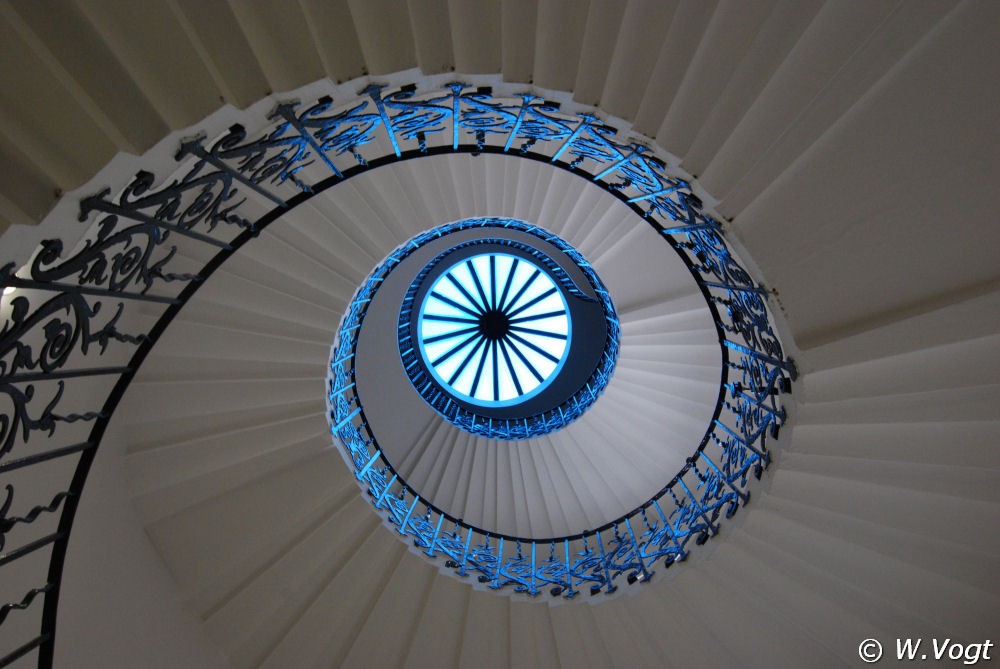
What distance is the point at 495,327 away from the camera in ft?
40.8

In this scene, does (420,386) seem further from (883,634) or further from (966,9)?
(966,9)

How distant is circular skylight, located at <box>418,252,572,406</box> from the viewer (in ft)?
38.9

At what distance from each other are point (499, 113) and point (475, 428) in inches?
278

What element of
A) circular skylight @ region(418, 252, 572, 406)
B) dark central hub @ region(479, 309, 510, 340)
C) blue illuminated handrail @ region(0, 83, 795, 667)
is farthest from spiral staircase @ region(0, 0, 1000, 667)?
dark central hub @ region(479, 309, 510, 340)

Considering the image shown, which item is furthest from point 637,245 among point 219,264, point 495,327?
point 219,264

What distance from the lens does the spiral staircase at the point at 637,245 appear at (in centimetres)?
254

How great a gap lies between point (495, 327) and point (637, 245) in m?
4.95

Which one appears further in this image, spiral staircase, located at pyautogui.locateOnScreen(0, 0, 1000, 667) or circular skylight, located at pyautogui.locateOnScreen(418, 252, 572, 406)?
circular skylight, located at pyautogui.locateOnScreen(418, 252, 572, 406)

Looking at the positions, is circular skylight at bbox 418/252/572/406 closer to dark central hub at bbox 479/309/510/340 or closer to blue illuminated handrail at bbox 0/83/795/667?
dark central hub at bbox 479/309/510/340

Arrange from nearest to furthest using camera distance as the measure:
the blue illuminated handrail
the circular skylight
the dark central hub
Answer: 1. the blue illuminated handrail
2. the circular skylight
3. the dark central hub

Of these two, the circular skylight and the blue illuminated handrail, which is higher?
the circular skylight

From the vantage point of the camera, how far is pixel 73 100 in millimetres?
2270


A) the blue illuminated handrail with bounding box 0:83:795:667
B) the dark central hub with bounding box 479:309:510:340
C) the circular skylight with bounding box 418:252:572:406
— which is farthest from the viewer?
the dark central hub with bounding box 479:309:510:340

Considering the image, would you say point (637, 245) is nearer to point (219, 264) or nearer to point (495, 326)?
point (495, 326)
